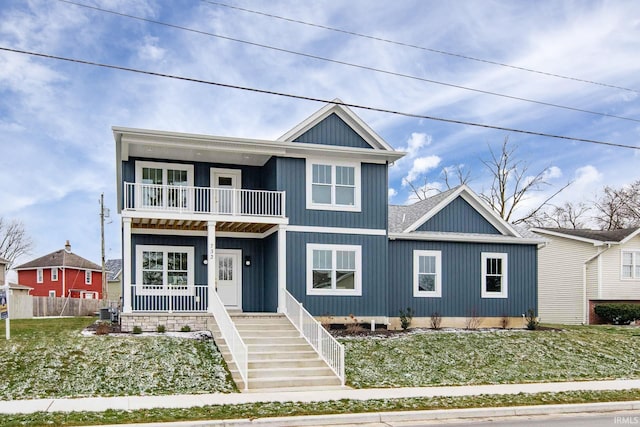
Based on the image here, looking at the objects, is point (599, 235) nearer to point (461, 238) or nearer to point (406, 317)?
point (461, 238)

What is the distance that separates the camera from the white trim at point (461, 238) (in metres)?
23.4

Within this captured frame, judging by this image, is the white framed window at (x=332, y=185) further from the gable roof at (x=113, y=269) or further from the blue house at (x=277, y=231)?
the gable roof at (x=113, y=269)

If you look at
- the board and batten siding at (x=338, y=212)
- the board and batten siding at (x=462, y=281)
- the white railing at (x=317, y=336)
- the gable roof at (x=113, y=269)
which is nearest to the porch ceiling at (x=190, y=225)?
the board and batten siding at (x=338, y=212)

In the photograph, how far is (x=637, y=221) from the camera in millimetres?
51031

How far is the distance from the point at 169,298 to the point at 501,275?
1237 cm

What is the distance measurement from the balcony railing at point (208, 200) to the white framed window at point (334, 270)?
1912mm

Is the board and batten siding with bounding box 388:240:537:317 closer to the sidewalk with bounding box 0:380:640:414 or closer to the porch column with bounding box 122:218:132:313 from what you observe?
the sidewalk with bounding box 0:380:640:414

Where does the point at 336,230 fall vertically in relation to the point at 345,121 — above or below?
below

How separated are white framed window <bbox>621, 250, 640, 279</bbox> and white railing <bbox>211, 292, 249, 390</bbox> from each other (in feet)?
75.7

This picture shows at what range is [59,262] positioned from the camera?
5703 cm

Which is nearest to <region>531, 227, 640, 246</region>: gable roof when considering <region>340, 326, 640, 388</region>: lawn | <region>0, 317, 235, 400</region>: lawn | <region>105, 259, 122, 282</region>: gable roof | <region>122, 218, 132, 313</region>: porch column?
<region>340, 326, 640, 388</region>: lawn

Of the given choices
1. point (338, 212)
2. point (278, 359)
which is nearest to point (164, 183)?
point (338, 212)

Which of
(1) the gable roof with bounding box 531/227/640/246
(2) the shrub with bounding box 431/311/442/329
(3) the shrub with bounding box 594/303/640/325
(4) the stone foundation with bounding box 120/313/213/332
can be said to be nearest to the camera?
(4) the stone foundation with bounding box 120/313/213/332

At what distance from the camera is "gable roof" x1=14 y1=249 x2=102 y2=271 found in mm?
57094
